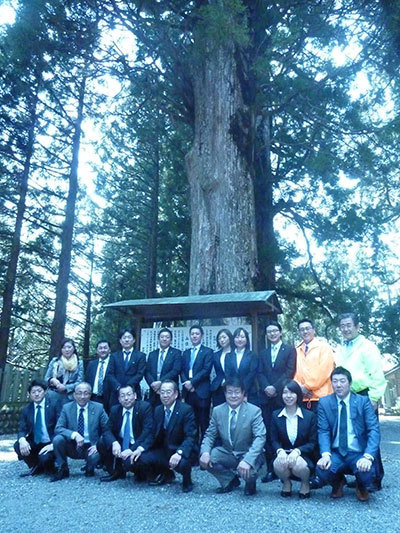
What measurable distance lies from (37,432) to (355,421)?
304 cm

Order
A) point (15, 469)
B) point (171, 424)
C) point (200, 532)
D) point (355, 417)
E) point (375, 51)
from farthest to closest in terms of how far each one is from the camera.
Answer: point (375, 51), point (15, 469), point (171, 424), point (355, 417), point (200, 532)

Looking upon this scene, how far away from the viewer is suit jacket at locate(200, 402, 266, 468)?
3.77 meters

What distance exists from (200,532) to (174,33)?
8.45m

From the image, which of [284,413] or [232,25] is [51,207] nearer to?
[232,25]

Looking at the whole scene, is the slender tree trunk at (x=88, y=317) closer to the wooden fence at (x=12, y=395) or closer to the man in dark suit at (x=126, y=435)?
the wooden fence at (x=12, y=395)

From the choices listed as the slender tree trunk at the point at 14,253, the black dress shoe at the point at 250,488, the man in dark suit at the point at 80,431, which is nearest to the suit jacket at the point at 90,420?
the man in dark suit at the point at 80,431

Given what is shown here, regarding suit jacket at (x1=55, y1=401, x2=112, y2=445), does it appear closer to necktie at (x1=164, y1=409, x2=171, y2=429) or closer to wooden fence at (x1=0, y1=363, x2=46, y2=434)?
necktie at (x1=164, y1=409, x2=171, y2=429)

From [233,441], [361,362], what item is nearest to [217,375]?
[233,441]

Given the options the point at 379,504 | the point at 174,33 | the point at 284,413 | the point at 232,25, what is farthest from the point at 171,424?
the point at 174,33

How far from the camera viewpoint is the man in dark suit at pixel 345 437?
3.29 meters

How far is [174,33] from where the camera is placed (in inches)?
340

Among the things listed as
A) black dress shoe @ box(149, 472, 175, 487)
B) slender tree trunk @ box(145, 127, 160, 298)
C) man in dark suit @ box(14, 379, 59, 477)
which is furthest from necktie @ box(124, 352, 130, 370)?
slender tree trunk @ box(145, 127, 160, 298)

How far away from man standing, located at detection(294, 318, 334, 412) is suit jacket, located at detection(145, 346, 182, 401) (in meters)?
1.28

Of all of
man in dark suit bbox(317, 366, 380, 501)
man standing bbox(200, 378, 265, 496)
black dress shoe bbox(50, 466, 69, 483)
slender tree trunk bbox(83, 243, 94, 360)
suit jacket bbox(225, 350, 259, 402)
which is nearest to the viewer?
man in dark suit bbox(317, 366, 380, 501)
